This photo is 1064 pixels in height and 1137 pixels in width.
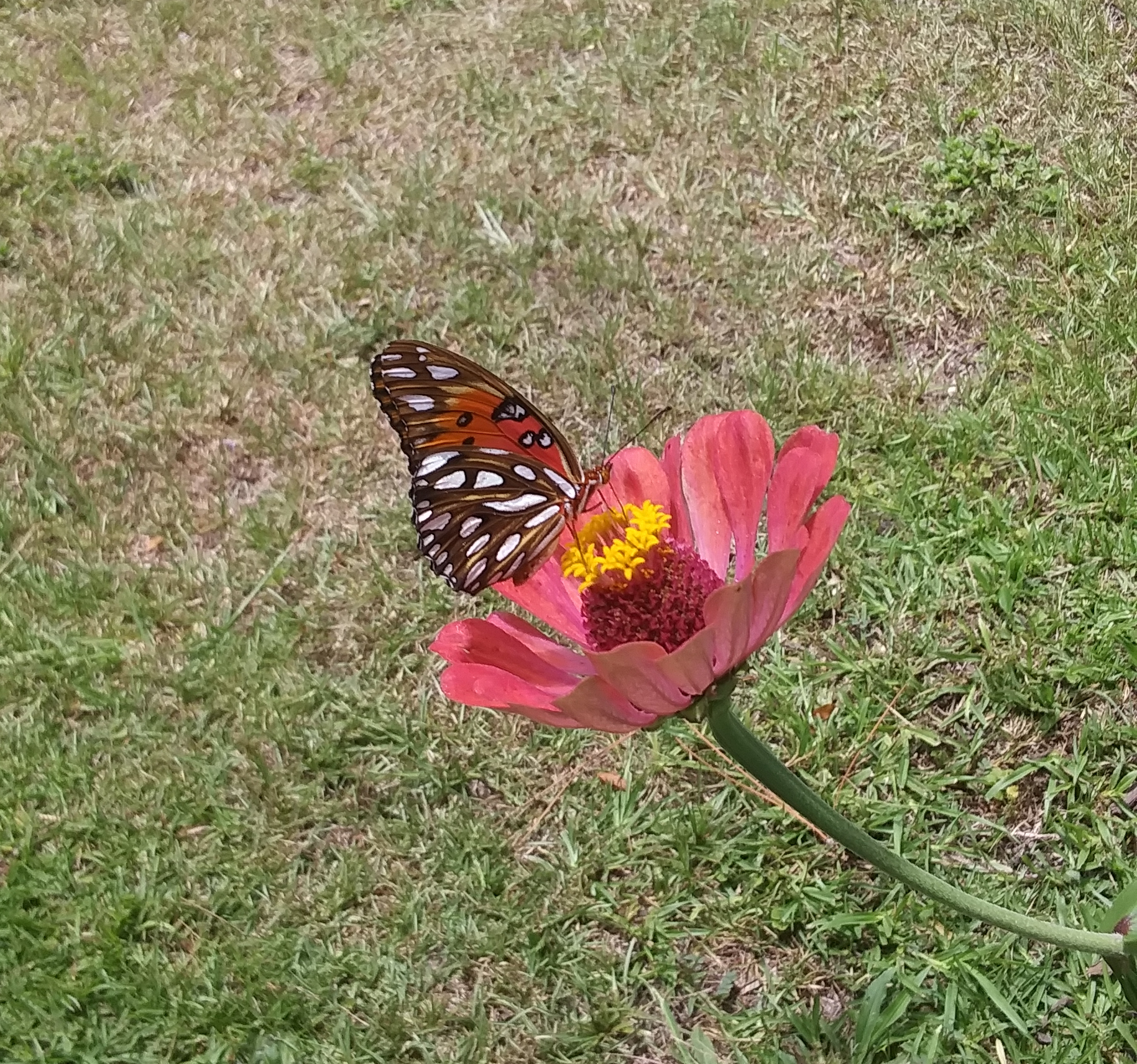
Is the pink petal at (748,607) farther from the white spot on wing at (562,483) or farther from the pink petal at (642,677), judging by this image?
the white spot on wing at (562,483)

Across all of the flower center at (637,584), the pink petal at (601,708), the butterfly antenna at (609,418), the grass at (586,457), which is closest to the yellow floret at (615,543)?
the flower center at (637,584)

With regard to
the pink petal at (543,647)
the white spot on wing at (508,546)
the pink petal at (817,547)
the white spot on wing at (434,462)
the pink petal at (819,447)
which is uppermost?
the pink petal at (819,447)

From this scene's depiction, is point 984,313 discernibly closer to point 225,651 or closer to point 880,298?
point 880,298

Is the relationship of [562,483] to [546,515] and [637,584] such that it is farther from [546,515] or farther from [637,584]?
[637,584]

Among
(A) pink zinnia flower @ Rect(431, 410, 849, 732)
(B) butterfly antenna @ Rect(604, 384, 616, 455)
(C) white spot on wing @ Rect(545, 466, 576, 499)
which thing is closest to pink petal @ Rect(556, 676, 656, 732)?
(A) pink zinnia flower @ Rect(431, 410, 849, 732)

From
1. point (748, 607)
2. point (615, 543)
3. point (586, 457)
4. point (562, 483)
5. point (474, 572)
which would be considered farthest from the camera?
point (586, 457)

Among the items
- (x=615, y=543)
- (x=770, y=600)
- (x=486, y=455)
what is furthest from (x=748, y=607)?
(x=486, y=455)
